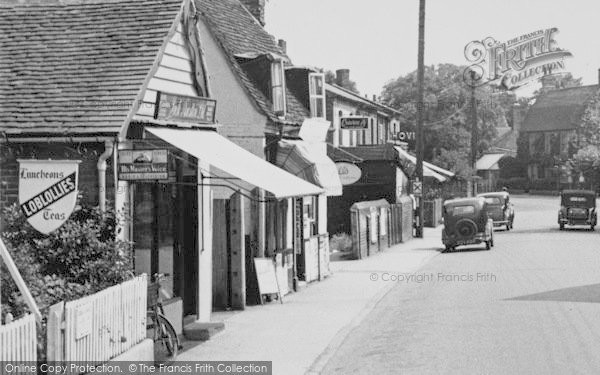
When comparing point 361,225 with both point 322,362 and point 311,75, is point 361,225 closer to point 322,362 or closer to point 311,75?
point 311,75

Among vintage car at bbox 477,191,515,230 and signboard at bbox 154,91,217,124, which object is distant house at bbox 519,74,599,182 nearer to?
vintage car at bbox 477,191,515,230

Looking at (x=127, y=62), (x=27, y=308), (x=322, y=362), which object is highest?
(x=127, y=62)

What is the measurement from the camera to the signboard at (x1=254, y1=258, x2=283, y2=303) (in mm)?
18938

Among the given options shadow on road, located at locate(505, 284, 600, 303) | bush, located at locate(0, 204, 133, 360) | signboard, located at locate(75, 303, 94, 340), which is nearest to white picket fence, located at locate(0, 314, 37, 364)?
signboard, located at locate(75, 303, 94, 340)

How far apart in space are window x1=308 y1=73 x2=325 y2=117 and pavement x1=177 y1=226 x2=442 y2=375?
4.46 meters

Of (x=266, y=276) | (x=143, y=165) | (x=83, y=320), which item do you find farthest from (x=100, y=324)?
(x=266, y=276)

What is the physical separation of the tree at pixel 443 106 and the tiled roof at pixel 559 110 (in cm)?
1011

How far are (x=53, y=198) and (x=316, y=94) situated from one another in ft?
49.7

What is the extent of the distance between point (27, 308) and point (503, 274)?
16.8m

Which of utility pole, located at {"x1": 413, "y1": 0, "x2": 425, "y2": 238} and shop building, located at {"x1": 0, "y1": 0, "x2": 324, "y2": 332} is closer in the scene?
shop building, located at {"x1": 0, "y1": 0, "x2": 324, "y2": 332}

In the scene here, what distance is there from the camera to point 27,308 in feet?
30.9

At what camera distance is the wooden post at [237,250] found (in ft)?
60.5

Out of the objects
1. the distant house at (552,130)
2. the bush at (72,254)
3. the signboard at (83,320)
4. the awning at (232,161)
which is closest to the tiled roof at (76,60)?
the awning at (232,161)

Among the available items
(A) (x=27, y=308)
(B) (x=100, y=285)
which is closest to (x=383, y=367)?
(B) (x=100, y=285)
